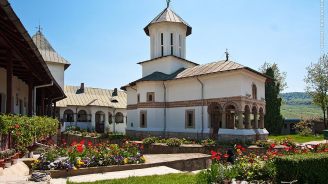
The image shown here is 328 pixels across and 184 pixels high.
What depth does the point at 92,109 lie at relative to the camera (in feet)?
144

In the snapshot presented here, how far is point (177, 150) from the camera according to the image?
20.0 meters

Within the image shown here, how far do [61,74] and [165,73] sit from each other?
39.9 feet

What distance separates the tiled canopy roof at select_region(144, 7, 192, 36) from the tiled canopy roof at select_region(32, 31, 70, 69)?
10046 millimetres

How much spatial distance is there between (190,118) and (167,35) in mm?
8957

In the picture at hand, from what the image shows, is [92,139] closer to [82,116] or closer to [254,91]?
[254,91]

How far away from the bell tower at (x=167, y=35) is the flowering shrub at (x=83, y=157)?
19.3 meters

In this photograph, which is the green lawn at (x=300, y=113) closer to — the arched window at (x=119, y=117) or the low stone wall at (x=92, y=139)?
the arched window at (x=119, y=117)

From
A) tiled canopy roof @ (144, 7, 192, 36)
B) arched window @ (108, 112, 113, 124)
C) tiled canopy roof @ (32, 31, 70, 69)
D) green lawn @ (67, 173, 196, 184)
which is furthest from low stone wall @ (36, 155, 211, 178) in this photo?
arched window @ (108, 112, 113, 124)

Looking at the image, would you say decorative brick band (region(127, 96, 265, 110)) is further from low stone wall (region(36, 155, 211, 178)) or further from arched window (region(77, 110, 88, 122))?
arched window (region(77, 110, 88, 122))

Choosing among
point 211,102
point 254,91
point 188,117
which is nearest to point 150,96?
point 188,117

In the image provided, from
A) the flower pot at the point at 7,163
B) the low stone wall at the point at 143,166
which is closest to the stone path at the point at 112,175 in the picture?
the low stone wall at the point at 143,166

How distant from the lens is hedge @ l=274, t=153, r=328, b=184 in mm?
8469

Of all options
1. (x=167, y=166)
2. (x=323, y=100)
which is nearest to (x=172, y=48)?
(x=167, y=166)

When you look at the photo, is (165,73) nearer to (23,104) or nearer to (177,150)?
(177,150)
